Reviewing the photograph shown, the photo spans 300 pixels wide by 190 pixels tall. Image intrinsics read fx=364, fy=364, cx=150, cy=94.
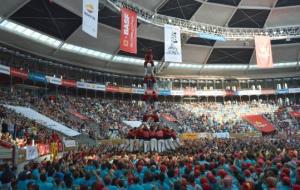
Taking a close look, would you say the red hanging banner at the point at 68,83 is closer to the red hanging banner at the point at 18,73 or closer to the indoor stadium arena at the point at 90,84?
the indoor stadium arena at the point at 90,84

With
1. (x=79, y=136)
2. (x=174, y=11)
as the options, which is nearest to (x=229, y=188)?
(x=79, y=136)

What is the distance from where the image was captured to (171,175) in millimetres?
10820

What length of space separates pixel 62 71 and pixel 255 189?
41.6 metres

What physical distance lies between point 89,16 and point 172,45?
46.8ft

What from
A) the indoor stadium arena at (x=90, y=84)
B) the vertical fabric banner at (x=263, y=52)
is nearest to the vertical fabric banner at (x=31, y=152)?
the indoor stadium arena at (x=90, y=84)

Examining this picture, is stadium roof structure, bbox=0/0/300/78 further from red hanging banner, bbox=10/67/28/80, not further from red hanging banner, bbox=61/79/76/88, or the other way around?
red hanging banner, bbox=10/67/28/80

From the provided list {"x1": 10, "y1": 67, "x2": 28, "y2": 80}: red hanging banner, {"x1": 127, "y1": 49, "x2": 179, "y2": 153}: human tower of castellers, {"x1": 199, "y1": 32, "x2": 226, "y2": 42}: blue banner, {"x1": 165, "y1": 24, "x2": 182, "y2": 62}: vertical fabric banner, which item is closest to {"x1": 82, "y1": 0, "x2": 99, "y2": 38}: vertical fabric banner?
{"x1": 127, "y1": 49, "x2": 179, "y2": 153}: human tower of castellers

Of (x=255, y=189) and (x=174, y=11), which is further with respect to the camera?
A: (x=174, y=11)

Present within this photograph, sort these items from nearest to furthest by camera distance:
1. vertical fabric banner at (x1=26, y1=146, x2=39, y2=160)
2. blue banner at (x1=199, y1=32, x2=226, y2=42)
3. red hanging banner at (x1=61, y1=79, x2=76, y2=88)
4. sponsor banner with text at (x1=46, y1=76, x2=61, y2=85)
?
vertical fabric banner at (x1=26, y1=146, x2=39, y2=160), sponsor banner with text at (x1=46, y1=76, x2=61, y2=85), red hanging banner at (x1=61, y1=79, x2=76, y2=88), blue banner at (x1=199, y1=32, x2=226, y2=42)

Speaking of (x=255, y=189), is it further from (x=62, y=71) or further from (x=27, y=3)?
(x=62, y=71)

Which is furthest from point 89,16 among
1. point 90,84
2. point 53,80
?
point 90,84

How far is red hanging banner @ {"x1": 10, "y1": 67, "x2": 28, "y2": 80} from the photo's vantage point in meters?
37.4

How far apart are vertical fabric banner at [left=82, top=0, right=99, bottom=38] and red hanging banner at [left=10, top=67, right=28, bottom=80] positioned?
15.9 m

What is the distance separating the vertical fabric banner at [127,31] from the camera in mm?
32562
